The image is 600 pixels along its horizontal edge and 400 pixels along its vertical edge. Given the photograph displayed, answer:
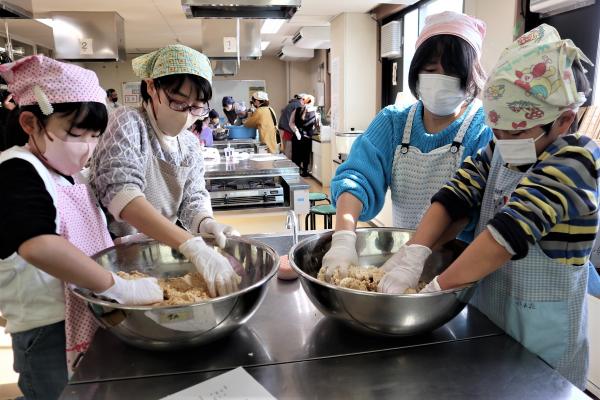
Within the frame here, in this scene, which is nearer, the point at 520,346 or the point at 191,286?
the point at 520,346

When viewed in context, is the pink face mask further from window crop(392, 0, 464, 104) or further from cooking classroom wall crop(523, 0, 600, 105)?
window crop(392, 0, 464, 104)

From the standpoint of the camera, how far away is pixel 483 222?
1.04 meters

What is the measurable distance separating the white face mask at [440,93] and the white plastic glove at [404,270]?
458 mm

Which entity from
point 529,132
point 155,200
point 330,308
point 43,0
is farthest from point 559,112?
point 43,0

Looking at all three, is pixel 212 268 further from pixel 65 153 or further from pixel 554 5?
pixel 554 5

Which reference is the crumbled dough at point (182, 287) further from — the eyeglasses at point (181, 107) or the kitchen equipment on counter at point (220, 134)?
the kitchen equipment on counter at point (220, 134)

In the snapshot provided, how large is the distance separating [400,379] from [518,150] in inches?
19.8

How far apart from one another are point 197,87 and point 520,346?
1.03m

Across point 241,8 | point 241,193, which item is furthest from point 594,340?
point 241,8

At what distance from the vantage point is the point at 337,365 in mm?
811

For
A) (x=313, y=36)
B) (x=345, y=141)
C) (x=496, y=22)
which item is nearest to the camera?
(x=496, y=22)

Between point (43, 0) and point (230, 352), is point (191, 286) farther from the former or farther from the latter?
point (43, 0)

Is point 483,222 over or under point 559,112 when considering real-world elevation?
under

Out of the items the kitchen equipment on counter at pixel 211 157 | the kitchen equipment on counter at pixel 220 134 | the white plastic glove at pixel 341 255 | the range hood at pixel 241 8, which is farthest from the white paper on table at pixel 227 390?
the kitchen equipment on counter at pixel 220 134
